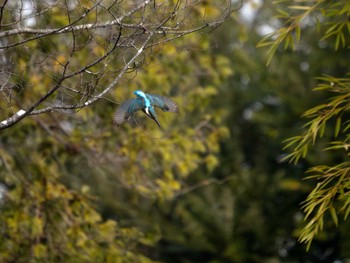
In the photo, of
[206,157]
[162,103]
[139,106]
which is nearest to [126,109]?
[139,106]

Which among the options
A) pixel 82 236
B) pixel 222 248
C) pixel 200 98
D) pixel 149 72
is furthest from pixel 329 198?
pixel 222 248

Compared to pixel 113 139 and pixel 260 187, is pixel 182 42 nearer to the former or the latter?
pixel 113 139

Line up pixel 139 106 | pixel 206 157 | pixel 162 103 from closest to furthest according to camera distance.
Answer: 1. pixel 139 106
2. pixel 162 103
3. pixel 206 157

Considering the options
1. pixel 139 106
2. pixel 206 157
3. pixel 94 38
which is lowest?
pixel 139 106

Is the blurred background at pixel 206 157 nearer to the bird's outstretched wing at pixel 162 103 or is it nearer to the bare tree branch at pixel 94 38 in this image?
the bird's outstretched wing at pixel 162 103

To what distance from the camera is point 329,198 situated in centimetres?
505

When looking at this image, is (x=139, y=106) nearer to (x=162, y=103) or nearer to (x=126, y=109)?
(x=126, y=109)

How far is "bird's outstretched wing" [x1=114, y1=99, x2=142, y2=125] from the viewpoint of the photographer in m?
4.50

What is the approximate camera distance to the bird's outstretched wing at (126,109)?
450 cm

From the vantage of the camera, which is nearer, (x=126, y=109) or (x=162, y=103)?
(x=126, y=109)

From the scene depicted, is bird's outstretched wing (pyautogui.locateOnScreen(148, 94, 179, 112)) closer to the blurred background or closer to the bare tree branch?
the bare tree branch

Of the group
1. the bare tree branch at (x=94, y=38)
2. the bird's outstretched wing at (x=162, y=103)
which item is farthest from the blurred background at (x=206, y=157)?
the bare tree branch at (x=94, y=38)

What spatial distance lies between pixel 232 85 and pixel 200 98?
786 centimetres

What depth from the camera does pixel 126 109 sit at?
179 inches
